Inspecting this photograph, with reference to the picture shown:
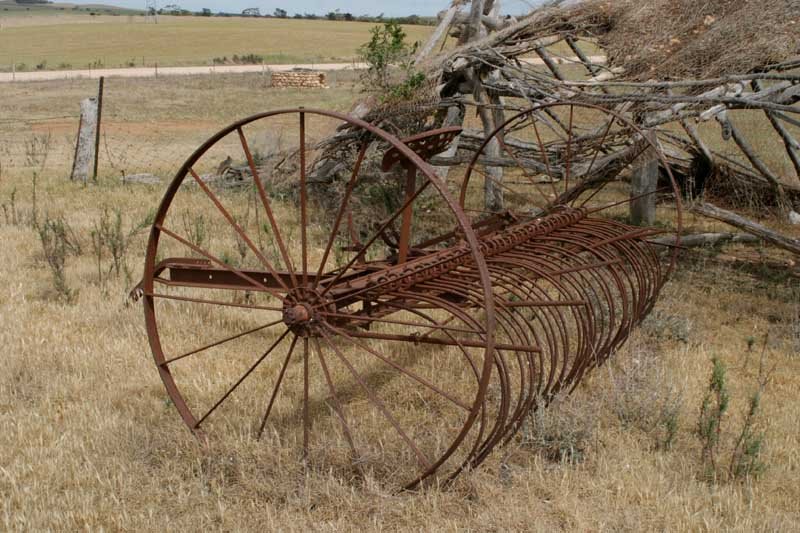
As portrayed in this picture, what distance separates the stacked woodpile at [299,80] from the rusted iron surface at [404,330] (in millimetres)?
24439

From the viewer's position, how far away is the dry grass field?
3.21 metres

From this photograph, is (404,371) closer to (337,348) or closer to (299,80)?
(337,348)

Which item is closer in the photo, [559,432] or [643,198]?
[559,432]

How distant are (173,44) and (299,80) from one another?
30.5 metres

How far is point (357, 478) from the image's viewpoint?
3430mm

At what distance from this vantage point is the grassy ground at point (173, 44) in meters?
45.7

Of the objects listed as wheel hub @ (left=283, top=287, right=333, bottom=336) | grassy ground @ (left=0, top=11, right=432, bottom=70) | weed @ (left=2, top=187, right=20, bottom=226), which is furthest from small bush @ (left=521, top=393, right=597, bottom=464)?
grassy ground @ (left=0, top=11, right=432, bottom=70)

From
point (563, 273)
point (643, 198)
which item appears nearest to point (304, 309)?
point (563, 273)

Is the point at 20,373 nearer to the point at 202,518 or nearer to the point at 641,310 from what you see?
the point at 202,518

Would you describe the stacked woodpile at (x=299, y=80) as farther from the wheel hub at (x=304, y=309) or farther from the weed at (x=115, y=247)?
the wheel hub at (x=304, y=309)

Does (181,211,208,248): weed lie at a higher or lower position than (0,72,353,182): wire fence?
lower

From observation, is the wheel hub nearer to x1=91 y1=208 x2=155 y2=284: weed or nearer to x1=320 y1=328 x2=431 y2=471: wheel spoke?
x1=320 y1=328 x2=431 y2=471: wheel spoke

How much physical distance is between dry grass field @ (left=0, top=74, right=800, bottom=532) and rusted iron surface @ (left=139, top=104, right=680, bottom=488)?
0.16 meters

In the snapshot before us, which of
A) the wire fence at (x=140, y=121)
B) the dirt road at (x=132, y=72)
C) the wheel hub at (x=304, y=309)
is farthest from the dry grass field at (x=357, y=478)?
the dirt road at (x=132, y=72)
